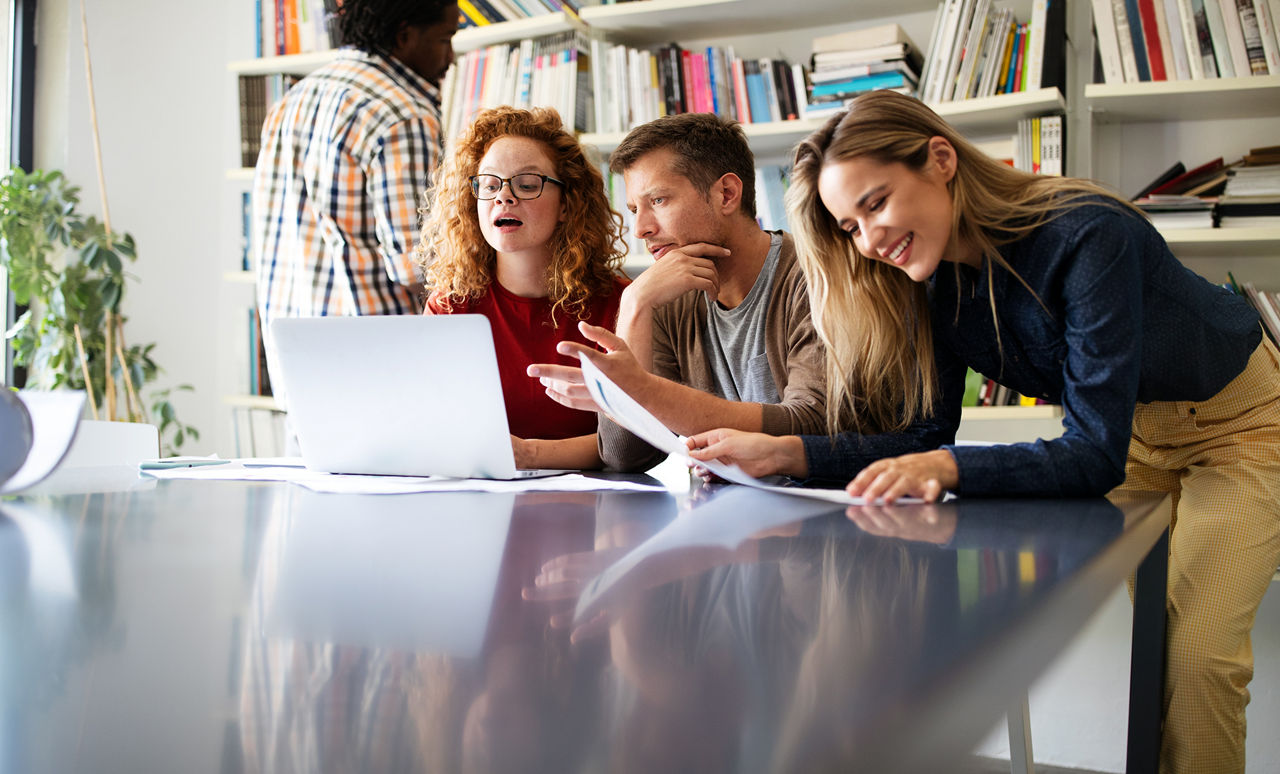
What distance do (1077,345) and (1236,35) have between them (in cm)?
146

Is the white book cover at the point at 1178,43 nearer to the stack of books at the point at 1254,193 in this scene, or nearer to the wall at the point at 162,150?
the stack of books at the point at 1254,193

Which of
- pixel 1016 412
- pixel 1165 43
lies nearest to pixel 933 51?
pixel 1165 43

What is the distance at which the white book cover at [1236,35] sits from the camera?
2072 millimetres

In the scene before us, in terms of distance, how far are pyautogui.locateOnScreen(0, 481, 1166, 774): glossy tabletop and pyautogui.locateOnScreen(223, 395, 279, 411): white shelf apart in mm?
2295

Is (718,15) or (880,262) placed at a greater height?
(718,15)

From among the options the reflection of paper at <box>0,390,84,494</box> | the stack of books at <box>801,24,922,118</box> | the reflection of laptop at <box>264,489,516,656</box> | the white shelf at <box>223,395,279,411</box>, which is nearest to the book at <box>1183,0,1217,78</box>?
the stack of books at <box>801,24,922,118</box>

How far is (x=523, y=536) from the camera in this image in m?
0.75

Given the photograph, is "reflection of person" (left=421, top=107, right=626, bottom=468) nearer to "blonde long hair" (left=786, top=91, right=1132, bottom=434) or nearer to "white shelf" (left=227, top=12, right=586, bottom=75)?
"blonde long hair" (left=786, top=91, right=1132, bottom=434)

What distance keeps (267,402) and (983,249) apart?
7.95 feet

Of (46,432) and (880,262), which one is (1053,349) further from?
(46,432)

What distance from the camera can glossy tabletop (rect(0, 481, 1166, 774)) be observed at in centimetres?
29

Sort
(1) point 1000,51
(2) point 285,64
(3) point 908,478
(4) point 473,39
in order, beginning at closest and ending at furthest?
(3) point 908,478 → (1) point 1000,51 → (4) point 473,39 → (2) point 285,64

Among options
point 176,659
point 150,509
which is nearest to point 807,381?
point 150,509

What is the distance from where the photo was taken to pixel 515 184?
5.73ft
